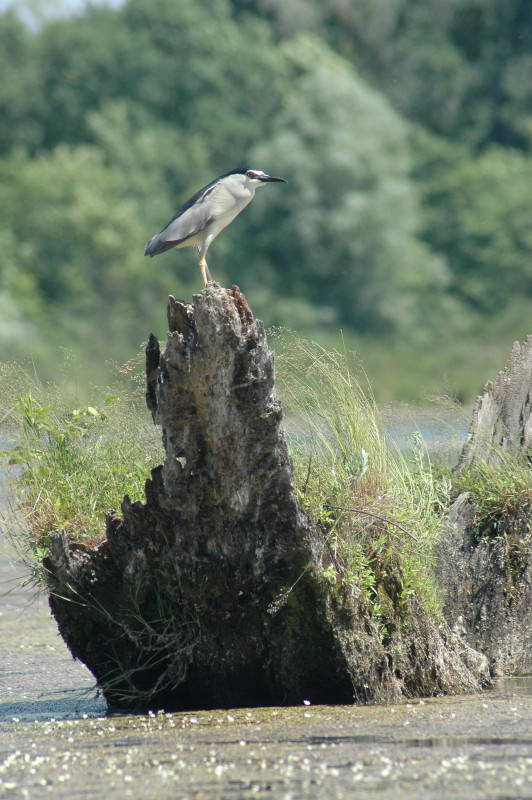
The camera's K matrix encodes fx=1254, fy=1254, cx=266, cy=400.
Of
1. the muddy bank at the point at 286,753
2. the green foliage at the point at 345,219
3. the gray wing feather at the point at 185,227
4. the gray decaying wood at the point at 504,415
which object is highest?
the green foliage at the point at 345,219

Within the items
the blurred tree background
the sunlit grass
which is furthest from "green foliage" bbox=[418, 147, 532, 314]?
the sunlit grass

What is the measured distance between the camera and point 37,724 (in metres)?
5.77

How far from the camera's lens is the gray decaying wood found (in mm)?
7152

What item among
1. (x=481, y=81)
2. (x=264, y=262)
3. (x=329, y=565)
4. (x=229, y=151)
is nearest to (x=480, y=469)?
(x=329, y=565)

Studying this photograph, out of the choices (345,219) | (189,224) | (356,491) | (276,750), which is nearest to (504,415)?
(356,491)

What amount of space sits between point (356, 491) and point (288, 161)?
3093 centimetres

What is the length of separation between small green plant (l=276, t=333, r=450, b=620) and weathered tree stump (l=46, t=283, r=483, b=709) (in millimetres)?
81

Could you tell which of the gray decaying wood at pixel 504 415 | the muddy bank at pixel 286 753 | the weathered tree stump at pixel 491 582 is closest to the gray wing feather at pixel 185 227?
the gray decaying wood at pixel 504 415

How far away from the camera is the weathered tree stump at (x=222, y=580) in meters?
5.30

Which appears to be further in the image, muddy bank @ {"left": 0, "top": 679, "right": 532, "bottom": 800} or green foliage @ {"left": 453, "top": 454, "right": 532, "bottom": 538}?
green foliage @ {"left": 453, "top": 454, "right": 532, "bottom": 538}

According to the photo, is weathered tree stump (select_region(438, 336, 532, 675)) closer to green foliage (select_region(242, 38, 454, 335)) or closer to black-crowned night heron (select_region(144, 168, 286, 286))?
black-crowned night heron (select_region(144, 168, 286, 286))

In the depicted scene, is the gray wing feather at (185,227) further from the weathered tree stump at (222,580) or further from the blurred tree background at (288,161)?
the blurred tree background at (288,161)

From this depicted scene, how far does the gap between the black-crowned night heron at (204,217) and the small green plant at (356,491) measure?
2.52 metres

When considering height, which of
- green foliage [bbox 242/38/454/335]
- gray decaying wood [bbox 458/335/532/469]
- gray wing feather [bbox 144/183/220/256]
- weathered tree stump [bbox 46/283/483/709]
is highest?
green foliage [bbox 242/38/454/335]
